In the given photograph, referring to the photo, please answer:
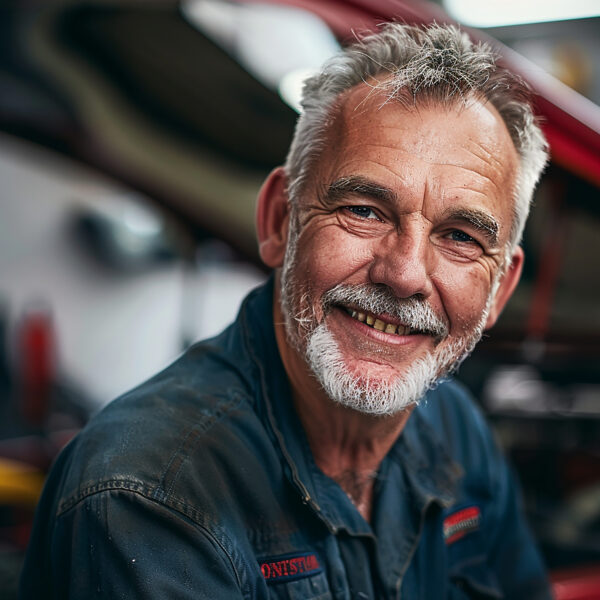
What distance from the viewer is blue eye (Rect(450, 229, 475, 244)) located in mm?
1267

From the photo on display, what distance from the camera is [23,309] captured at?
23.9 ft

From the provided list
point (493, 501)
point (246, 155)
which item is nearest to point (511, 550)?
point (493, 501)

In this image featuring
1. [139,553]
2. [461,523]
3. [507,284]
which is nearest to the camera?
[139,553]

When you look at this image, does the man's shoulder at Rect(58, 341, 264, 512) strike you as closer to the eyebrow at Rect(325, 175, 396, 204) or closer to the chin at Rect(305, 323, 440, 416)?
the chin at Rect(305, 323, 440, 416)

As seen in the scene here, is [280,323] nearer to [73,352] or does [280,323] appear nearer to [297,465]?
[297,465]

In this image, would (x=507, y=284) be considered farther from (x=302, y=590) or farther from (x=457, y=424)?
(x=302, y=590)

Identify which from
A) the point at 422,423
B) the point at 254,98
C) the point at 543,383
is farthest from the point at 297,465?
the point at 543,383

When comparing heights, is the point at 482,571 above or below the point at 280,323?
below

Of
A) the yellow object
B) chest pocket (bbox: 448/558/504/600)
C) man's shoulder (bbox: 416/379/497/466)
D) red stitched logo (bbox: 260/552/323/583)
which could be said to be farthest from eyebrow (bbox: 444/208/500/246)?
the yellow object

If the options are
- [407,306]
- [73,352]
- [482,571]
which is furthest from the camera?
[73,352]

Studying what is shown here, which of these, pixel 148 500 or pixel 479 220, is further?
pixel 479 220

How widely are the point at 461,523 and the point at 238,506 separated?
70cm

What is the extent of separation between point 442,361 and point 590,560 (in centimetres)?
156

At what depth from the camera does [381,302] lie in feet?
3.94
